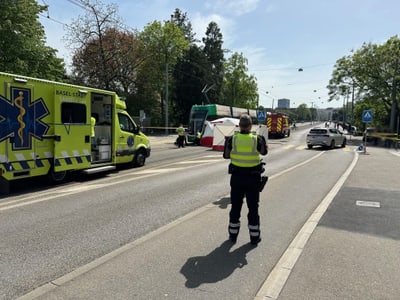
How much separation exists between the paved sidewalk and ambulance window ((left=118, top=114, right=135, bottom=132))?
7.76m

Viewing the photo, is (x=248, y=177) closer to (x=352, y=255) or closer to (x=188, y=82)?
(x=352, y=255)

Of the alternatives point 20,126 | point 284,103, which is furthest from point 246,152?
point 284,103

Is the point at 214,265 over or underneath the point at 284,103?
underneath

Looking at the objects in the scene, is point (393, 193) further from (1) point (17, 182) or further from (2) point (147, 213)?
(1) point (17, 182)

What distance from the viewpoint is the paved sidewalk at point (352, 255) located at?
3567 mm

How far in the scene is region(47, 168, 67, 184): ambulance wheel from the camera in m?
9.49

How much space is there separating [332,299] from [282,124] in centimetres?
3790

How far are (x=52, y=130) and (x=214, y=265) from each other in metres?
6.84

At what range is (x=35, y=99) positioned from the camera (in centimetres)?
868

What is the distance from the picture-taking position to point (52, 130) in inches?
363

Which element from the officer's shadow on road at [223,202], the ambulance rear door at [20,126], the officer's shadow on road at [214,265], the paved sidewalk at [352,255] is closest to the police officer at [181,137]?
the ambulance rear door at [20,126]

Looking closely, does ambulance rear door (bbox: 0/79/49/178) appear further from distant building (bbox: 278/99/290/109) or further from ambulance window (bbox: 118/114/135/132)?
distant building (bbox: 278/99/290/109)

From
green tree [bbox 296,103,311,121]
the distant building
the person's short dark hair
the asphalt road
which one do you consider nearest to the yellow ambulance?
the asphalt road

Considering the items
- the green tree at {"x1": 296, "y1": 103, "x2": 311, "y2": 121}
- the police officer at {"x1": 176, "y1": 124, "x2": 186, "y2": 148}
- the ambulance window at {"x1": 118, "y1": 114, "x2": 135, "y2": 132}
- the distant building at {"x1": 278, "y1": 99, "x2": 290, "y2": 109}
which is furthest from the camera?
the green tree at {"x1": 296, "y1": 103, "x2": 311, "y2": 121}
